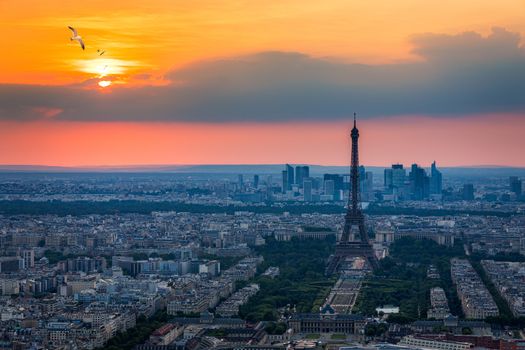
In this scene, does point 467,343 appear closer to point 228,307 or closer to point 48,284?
point 228,307

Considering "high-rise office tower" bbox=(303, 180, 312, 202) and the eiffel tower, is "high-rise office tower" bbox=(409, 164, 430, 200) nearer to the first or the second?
"high-rise office tower" bbox=(303, 180, 312, 202)

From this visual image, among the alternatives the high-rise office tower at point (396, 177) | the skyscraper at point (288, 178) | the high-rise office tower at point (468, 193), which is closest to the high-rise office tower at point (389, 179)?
the high-rise office tower at point (396, 177)

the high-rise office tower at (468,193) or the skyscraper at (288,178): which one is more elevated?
the skyscraper at (288,178)

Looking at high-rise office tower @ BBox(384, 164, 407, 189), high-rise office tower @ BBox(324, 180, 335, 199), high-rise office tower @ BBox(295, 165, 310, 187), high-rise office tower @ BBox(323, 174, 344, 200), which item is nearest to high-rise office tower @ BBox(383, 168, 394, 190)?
high-rise office tower @ BBox(384, 164, 407, 189)

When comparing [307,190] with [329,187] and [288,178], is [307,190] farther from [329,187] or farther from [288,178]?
[288,178]

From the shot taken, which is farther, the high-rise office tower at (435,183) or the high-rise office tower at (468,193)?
the high-rise office tower at (435,183)

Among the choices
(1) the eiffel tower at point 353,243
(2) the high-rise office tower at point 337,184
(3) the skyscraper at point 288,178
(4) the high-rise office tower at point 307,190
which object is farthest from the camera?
(3) the skyscraper at point 288,178

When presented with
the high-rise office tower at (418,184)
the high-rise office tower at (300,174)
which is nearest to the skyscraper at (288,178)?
the high-rise office tower at (300,174)

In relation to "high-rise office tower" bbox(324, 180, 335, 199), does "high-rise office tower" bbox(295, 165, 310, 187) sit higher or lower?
higher

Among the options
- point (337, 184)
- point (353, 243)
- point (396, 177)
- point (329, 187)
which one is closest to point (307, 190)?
point (329, 187)

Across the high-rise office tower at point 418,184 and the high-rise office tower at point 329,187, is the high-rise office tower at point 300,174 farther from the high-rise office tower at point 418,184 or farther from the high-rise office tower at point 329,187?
the high-rise office tower at point 418,184

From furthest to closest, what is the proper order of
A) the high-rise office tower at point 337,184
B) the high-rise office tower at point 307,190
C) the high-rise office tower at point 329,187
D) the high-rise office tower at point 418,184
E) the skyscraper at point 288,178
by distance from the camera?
1. the skyscraper at point 288,178
2. the high-rise office tower at point 329,187
3. the high-rise office tower at point 337,184
4. the high-rise office tower at point 418,184
5. the high-rise office tower at point 307,190
